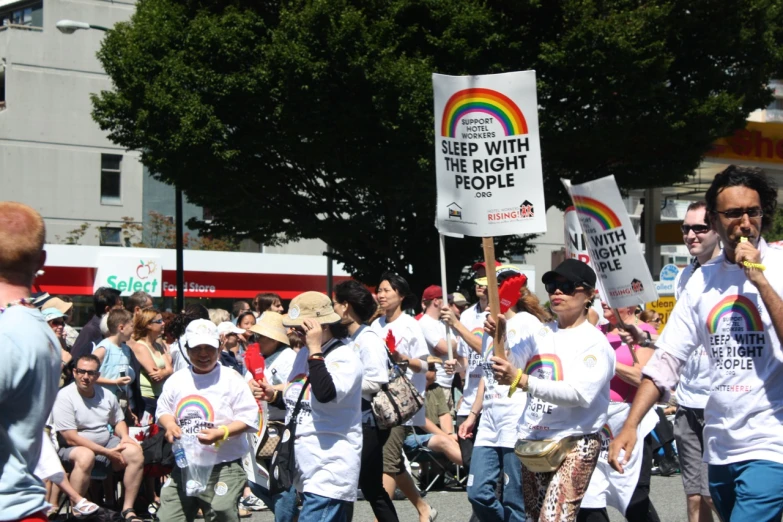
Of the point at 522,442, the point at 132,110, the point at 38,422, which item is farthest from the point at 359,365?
the point at 132,110

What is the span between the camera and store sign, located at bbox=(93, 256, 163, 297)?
90.7ft

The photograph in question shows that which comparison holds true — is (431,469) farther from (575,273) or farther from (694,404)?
(575,273)

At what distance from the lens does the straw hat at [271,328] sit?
280 inches

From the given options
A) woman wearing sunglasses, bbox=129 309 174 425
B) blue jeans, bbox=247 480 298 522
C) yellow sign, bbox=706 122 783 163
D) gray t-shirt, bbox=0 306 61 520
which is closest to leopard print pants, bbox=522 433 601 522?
blue jeans, bbox=247 480 298 522

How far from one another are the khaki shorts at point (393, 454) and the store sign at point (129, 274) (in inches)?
762

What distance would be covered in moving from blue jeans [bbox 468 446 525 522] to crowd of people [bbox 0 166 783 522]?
1 centimetres

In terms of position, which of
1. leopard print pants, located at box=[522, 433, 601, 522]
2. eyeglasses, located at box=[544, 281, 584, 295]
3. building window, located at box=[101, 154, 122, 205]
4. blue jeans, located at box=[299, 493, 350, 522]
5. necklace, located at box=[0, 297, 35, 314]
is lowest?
blue jeans, located at box=[299, 493, 350, 522]

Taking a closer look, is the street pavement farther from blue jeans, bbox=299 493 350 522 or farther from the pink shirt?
blue jeans, bbox=299 493 350 522

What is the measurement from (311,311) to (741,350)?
8.44ft

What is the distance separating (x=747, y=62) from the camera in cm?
2367

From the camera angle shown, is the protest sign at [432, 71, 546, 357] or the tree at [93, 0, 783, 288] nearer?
the protest sign at [432, 71, 546, 357]

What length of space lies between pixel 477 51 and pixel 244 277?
Answer: 15.8 meters

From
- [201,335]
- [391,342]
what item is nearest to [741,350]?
[201,335]

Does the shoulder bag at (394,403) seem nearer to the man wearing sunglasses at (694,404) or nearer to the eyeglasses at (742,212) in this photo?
the man wearing sunglasses at (694,404)
